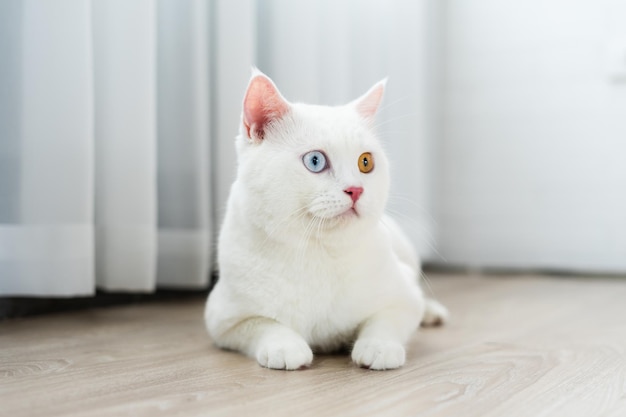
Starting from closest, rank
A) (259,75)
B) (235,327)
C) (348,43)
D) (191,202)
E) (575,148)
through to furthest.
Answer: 1. (259,75)
2. (235,327)
3. (191,202)
4. (348,43)
5. (575,148)

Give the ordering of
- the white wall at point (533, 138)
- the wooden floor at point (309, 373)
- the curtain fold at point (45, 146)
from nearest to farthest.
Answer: the wooden floor at point (309, 373), the curtain fold at point (45, 146), the white wall at point (533, 138)

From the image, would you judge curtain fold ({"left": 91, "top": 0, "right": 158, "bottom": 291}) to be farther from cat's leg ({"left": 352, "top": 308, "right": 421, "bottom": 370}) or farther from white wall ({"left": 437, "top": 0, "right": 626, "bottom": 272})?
white wall ({"left": 437, "top": 0, "right": 626, "bottom": 272})

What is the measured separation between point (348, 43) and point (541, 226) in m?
1.17

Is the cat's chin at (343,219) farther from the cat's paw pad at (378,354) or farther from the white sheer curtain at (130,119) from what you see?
the white sheer curtain at (130,119)

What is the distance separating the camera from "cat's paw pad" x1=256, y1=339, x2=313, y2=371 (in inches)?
46.3

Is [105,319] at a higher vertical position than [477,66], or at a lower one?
lower

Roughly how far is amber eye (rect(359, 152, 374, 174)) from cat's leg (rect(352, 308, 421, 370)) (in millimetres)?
280

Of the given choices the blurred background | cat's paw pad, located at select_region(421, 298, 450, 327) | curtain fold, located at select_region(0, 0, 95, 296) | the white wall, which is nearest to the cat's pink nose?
the blurred background

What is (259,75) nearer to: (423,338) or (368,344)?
(368,344)

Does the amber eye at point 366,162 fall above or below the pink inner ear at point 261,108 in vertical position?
below

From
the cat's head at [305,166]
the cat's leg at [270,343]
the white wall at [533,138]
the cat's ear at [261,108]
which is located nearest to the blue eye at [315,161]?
the cat's head at [305,166]

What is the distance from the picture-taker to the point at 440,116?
3.24 meters

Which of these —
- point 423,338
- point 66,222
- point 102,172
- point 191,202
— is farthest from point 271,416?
point 191,202

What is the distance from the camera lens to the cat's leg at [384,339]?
1197 millimetres
